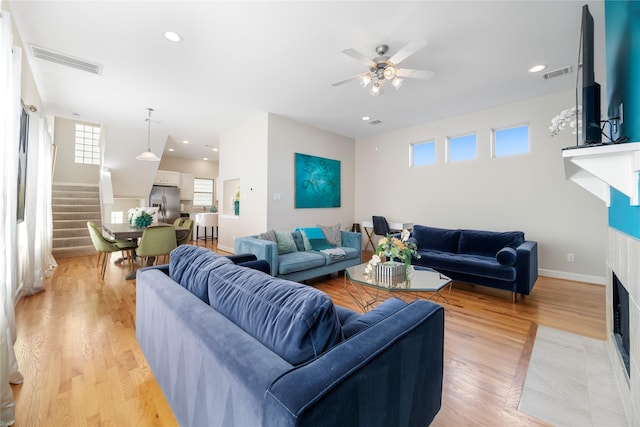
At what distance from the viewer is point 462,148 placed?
4.90 m

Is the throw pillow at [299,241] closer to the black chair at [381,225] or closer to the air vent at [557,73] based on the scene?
the black chair at [381,225]

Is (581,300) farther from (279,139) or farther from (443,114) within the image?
(279,139)

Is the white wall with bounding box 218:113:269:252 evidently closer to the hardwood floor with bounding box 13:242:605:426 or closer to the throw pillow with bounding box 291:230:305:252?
the throw pillow with bounding box 291:230:305:252

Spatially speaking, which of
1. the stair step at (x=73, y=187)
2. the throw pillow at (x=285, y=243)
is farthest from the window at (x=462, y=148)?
the stair step at (x=73, y=187)

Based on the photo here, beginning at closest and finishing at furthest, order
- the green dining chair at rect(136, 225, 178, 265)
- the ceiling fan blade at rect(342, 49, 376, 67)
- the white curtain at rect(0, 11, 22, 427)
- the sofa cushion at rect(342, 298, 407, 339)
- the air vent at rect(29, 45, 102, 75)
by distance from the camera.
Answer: the sofa cushion at rect(342, 298, 407, 339) < the white curtain at rect(0, 11, 22, 427) < the ceiling fan blade at rect(342, 49, 376, 67) < the air vent at rect(29, 45, 102, 75) < the green dining chair at rect(136, 225, 178, 265)

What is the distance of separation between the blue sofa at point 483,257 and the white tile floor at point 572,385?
2.76ft

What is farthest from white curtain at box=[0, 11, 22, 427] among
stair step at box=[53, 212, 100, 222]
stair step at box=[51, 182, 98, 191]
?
stair step at box=[51, 182, 98, 191]

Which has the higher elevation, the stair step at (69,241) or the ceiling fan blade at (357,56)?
the ceiling fan blade at (357,56)

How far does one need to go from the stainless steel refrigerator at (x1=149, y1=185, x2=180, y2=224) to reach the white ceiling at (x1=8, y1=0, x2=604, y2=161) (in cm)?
344

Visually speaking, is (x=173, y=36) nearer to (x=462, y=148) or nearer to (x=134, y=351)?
(x=134, y=351)

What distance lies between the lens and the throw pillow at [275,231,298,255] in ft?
12.1

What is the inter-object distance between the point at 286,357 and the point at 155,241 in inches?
146

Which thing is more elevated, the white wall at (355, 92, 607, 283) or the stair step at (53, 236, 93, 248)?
the white wall at (355, 92, 607, 283)

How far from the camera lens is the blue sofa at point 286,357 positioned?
67cm
